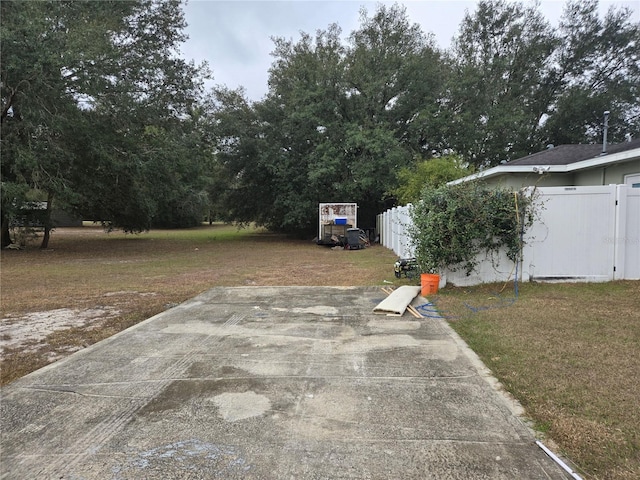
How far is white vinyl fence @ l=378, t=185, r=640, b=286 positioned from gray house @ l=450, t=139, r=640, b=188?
2.01m

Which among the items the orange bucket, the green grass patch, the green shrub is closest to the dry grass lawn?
the green grass patch

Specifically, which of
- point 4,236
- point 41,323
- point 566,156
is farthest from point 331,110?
point 41,323

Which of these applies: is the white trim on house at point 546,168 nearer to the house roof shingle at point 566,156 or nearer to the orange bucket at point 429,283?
the house roof shingle at point 566,156

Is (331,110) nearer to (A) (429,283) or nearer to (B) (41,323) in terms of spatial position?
(A) (429,283)

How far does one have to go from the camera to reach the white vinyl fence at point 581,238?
22.6 ft

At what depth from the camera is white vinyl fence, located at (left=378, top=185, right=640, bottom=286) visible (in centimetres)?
688

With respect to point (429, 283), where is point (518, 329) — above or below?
below

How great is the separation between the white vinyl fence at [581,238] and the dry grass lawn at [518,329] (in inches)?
12.4

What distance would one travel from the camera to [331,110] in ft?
76.8

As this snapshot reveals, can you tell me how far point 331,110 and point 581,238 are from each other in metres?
18.5

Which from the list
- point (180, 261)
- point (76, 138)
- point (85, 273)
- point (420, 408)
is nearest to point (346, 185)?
point (180, 261)

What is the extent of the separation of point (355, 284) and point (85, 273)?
7706mm

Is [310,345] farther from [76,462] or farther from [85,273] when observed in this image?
[85,273]

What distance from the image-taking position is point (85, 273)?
10.9 metres
